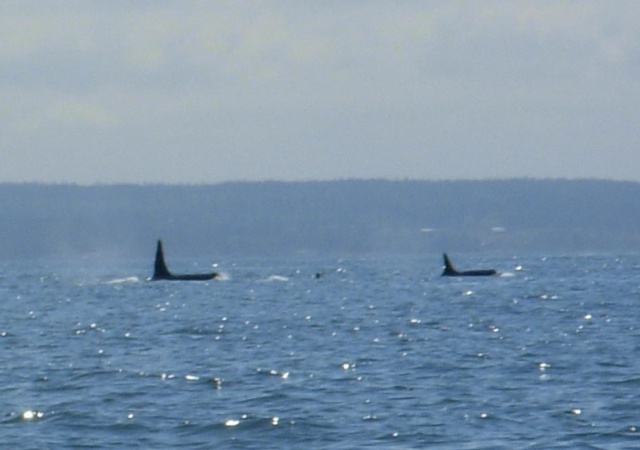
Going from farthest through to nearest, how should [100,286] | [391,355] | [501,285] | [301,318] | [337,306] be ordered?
[100,286], [501,285], [337,306], [301,318], [391,355]

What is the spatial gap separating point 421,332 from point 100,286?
4793cm

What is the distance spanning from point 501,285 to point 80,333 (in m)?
37.1

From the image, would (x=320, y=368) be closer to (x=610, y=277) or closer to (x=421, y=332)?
(x=421, y=332)

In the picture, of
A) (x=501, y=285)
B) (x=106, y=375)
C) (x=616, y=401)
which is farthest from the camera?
(x=501, y=285)

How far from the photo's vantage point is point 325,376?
35656mm

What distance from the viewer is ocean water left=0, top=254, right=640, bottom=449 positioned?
27641mm

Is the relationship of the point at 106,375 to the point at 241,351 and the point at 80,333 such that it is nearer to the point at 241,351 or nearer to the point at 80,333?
the point at 241,351

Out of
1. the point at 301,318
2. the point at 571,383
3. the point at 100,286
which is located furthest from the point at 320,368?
the point at 100,286

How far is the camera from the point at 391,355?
133 feet

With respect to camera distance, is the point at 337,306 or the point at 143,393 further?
the point at 337,306

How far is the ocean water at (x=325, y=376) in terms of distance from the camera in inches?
1088

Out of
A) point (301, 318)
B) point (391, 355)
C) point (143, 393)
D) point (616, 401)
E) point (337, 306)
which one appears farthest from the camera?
point (337, 306)

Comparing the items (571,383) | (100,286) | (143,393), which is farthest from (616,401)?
(100,286)

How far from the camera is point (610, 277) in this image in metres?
98.6
